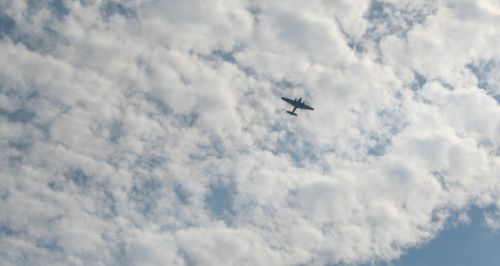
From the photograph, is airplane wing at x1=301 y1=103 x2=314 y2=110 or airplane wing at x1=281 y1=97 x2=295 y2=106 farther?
airplane wing at x1=281 y1=97 x2=295 y2=106

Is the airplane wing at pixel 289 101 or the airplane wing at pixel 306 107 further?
the airplane wing at pixel 289 101

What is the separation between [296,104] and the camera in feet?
550

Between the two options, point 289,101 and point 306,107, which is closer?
point 306,107
